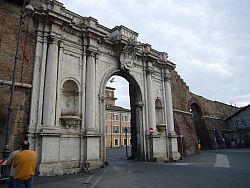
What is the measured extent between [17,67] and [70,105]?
10.3ft

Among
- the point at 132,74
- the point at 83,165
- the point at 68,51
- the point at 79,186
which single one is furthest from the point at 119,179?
the point at 132,74

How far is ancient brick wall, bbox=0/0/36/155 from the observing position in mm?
8812

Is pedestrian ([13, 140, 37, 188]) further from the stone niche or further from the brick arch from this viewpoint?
the brick arch

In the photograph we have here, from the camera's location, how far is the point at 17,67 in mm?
9500

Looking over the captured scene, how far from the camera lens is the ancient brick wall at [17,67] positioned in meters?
8.81

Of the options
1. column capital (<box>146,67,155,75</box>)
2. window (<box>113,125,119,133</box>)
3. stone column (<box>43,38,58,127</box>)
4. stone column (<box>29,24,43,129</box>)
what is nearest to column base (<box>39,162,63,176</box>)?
stone column (<box>29,24,43,129</box>)

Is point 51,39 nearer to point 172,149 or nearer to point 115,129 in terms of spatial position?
point 172,149

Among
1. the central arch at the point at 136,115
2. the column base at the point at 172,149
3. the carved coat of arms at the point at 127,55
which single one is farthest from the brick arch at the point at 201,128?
the carved coat of arms at the point at 127,55

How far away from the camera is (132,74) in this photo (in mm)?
14625

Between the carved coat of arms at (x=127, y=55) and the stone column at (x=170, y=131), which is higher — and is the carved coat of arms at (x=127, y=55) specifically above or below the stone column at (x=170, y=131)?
above

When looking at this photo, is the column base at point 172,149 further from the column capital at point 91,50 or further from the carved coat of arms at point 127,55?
the column capital at point 91,50

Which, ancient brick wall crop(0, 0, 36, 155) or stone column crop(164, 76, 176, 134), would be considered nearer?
ancient brick wall crop(0, 0, 36, 155)

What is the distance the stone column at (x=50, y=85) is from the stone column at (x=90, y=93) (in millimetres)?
1876

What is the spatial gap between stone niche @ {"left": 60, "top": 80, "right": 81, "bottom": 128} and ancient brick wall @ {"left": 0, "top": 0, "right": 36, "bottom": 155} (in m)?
1.76
